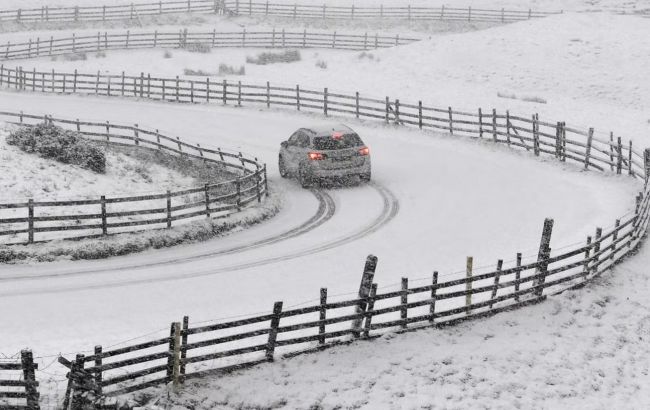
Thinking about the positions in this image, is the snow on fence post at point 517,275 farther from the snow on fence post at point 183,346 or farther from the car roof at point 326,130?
the car roof at point 326,130

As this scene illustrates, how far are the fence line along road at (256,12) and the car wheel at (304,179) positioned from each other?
3992 cm

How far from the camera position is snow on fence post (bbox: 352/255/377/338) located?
49.6ft

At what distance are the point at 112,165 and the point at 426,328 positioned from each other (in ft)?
46.2

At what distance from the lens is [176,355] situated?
13.3m

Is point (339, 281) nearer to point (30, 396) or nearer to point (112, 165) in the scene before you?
point (30, 396)

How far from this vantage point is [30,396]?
38.7ft

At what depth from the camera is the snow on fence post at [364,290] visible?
1513 cm

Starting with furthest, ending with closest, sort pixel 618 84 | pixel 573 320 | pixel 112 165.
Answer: pixel 618 84
pixel 112 165
pixel 573 320

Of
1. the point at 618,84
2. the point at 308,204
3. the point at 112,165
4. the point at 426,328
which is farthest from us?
the point at 618,84

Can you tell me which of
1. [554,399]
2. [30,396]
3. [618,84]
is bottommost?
[554,399]

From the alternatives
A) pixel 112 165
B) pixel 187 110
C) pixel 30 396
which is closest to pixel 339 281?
pixel 30 396

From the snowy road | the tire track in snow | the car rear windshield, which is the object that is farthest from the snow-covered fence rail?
the tire track in snow

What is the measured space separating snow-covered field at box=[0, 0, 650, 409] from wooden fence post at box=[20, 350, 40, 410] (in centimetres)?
148

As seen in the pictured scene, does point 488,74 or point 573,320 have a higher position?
point 488,74
